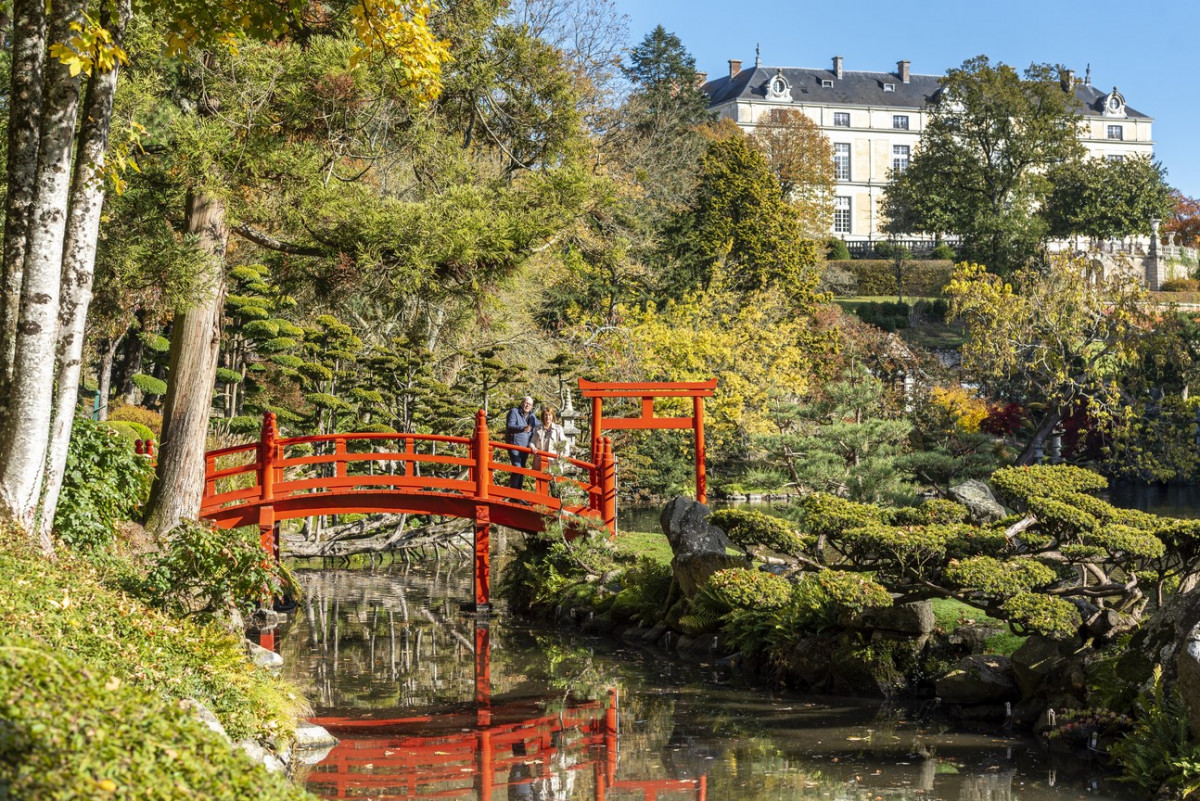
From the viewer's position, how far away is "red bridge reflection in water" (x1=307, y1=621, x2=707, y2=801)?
7.56 meters

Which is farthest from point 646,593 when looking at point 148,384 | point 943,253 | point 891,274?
point 943,253

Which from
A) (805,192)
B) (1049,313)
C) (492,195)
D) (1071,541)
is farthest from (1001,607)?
(805,192)

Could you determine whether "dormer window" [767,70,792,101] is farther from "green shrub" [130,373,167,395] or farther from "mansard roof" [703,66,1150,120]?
"green shrub" [130,373,167,395]

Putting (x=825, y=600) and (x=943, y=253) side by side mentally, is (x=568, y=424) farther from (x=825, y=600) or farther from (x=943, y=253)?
(x=943, y=253)

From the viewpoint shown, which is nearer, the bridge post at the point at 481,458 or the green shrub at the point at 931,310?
the bridge post at the point at 481,458

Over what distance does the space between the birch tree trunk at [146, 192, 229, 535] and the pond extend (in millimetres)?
1861

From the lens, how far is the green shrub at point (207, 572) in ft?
26.0

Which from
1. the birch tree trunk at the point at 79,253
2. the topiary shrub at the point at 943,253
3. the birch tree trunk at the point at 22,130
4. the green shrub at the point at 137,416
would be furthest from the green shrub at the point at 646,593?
the topiary shrub at the point at 943,253

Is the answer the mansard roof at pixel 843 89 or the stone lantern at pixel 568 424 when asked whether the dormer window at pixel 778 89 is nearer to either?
the mansard roof at pixel 843 89

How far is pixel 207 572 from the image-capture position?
314 inches

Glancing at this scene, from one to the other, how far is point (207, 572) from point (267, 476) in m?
6.40

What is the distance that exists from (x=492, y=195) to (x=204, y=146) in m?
3.75

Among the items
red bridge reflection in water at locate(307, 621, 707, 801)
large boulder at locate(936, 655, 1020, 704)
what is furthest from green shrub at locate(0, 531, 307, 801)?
large boulder at locate(936, 655, 1020, 704)

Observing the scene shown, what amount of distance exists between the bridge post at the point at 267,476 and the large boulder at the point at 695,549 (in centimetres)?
458
